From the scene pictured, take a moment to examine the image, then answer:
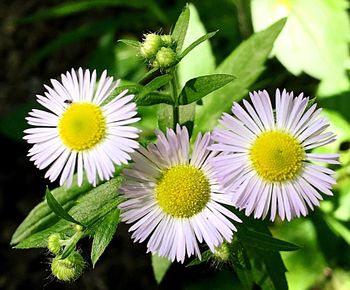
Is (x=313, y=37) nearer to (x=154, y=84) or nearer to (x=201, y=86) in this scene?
(x=201, y=86)

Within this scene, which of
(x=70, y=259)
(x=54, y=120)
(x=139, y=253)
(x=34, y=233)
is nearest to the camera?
(x=70, y=259)

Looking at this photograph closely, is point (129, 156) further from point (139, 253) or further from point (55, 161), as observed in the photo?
point (139, 253)

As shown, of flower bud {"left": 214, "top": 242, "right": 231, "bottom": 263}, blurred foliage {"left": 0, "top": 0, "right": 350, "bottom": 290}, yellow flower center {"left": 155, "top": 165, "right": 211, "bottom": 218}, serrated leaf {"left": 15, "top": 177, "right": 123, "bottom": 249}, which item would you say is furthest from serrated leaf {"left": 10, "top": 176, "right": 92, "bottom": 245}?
flower bud {"left": 214, "top": 242, "right": 231, "bottom": 263}

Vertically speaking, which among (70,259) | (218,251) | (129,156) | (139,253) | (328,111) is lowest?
(139,253)

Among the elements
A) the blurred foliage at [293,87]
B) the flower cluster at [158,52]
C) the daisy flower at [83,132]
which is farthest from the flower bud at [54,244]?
the flower cluster at [158,52]

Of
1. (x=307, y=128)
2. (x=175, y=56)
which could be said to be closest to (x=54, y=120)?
(x=175, y=56)

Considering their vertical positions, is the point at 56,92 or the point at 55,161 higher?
the point at 56,92

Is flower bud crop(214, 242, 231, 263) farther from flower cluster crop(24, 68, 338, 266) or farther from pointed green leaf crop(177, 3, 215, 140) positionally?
pointed green leaf crop(177, 3, 215, 140)

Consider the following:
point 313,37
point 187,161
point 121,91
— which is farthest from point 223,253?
point 313,37
